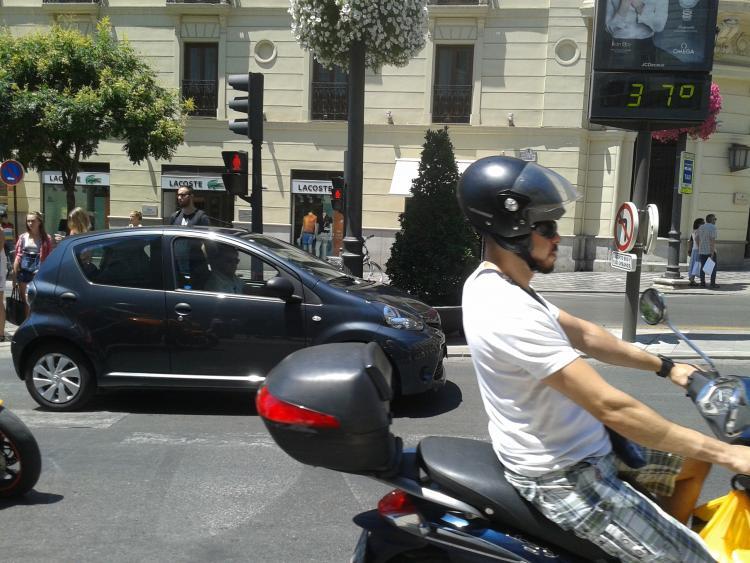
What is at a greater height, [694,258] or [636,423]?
[636,423]

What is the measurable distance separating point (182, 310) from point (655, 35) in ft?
22.3

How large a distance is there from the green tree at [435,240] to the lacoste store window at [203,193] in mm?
14260

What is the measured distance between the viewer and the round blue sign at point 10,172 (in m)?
13.5

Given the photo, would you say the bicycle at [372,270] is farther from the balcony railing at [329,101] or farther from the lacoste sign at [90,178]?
the lacoste sign at [90,178]

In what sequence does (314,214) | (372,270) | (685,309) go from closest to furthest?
1. (685,309)
2. (372,270)
3. (314,214)

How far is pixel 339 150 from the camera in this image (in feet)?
75.8

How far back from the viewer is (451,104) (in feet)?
74.1

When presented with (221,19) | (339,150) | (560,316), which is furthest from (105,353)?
(221,19)

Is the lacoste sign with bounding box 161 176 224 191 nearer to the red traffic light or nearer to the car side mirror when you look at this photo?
the red traffic light

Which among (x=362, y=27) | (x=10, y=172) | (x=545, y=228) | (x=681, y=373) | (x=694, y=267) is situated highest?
(x=362, y=27)

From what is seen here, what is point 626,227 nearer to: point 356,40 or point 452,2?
point 356,40

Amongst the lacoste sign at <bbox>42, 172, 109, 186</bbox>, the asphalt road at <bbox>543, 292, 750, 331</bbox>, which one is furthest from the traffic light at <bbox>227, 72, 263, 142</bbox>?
the lacoste sign at <bbox>42, 172, 109, 186</bbox>

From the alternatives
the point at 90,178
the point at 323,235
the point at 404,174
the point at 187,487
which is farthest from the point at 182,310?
the point at 90,178

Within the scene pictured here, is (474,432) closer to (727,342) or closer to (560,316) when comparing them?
(560,316)
